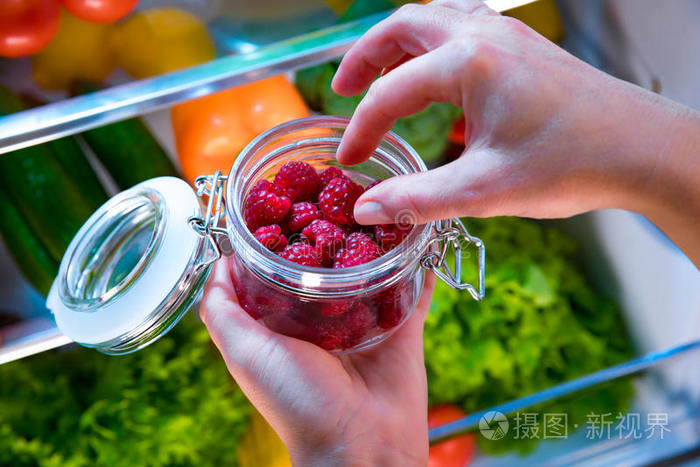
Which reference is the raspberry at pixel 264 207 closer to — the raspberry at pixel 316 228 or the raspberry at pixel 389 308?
the raspberry at pixel 316 228

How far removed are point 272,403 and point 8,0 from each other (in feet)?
3.12

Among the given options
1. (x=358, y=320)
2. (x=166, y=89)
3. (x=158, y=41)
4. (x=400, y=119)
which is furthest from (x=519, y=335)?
(x=158, y=41)

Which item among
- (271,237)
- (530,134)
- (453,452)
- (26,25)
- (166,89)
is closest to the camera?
(530,134)

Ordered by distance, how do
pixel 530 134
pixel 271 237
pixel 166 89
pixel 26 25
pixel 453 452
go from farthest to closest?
pixel 453 452
pixel 26 25
pixel 166 89
pixel 271 237
pixel 530 134

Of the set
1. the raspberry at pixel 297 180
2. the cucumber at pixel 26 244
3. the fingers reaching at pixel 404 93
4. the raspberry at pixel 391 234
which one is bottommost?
the cucumber at pixel 26 244

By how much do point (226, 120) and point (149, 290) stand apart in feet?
1.85

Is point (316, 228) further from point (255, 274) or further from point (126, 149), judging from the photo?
point (126, 149)

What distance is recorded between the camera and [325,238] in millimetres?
719

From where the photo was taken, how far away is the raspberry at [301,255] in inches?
27.5

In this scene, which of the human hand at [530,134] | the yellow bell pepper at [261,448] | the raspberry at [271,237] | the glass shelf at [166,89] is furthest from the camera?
the yellow bell pepper at [261,448]

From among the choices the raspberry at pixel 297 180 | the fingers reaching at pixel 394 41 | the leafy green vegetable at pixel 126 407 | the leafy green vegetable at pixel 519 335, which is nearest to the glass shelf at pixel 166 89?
the fingers reaching at pixel 394 41

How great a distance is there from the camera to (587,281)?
149 centimetres

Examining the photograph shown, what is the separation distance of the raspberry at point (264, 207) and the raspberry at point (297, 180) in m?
0.03

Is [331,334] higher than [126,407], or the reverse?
[331,334]
